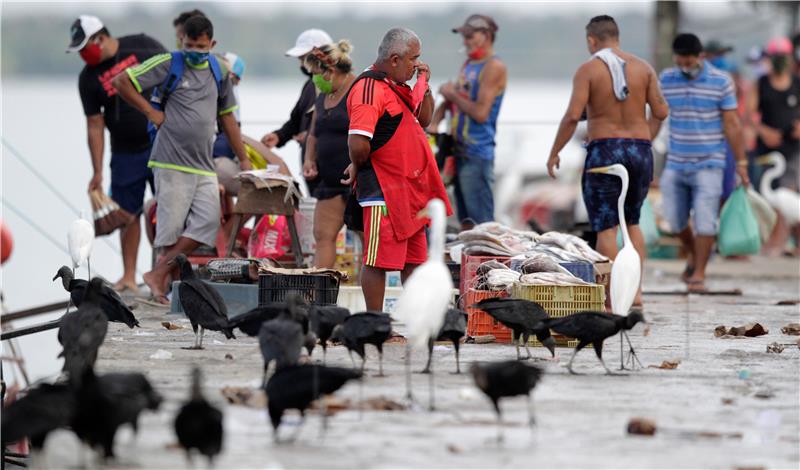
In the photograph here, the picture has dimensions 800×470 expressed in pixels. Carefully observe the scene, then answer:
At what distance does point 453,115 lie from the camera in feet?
43.5

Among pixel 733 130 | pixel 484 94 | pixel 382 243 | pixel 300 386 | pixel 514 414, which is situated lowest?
pixel 514 414

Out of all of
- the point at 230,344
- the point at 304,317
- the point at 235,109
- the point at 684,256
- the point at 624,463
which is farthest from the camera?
the point at 684,256

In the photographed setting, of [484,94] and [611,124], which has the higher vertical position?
[484,94]

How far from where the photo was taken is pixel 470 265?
34.8ft

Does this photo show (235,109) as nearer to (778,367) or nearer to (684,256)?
(778,367)

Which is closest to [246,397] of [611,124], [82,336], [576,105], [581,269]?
[82,336]

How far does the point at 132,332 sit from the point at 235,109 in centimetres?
247

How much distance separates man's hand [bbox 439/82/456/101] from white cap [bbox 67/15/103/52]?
296cm

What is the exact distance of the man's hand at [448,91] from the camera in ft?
42.4

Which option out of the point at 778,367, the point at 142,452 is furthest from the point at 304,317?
the point at 778,367

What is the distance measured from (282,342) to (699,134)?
6.80 m

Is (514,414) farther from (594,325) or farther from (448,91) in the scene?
(448,91)

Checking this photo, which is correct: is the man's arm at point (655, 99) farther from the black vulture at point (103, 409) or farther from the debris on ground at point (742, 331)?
the black vulture at point (103, 409)

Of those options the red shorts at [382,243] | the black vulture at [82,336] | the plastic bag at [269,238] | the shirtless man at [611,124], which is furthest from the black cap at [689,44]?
the black vulture at [82,336]
